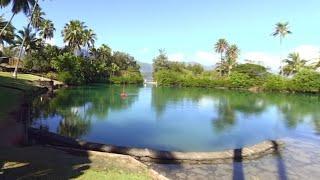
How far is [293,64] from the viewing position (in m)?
102

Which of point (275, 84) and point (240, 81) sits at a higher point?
point (240, 81)

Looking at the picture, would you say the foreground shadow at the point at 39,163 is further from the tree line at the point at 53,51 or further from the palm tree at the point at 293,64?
the palm tree at the point at 293,64

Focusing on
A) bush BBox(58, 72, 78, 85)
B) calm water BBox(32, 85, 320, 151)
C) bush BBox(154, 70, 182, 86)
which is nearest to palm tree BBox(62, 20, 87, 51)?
bush BBox(58, 72, 78, 85)

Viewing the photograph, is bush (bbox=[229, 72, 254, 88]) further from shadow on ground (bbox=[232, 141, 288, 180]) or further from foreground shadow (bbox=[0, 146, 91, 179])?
foreground shadow (bbox=[0, 146, 91, 179])

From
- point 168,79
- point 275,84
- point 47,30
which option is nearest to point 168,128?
point 47,30

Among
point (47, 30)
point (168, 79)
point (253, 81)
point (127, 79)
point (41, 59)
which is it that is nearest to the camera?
point (41, 59)

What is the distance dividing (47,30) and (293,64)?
6625 centimetres

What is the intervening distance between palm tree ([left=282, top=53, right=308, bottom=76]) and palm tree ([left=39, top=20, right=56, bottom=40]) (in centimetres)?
6430

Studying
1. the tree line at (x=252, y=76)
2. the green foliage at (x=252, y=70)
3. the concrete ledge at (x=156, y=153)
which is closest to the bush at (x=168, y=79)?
the tree line at (x=252, y=76)

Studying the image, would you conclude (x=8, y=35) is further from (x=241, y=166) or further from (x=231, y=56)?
(x=231, y=56)

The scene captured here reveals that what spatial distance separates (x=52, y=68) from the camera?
7406cm

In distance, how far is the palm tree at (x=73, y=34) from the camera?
265 feet

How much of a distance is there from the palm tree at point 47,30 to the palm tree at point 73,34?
309cm

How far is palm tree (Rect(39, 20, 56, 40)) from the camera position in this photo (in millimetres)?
78062
